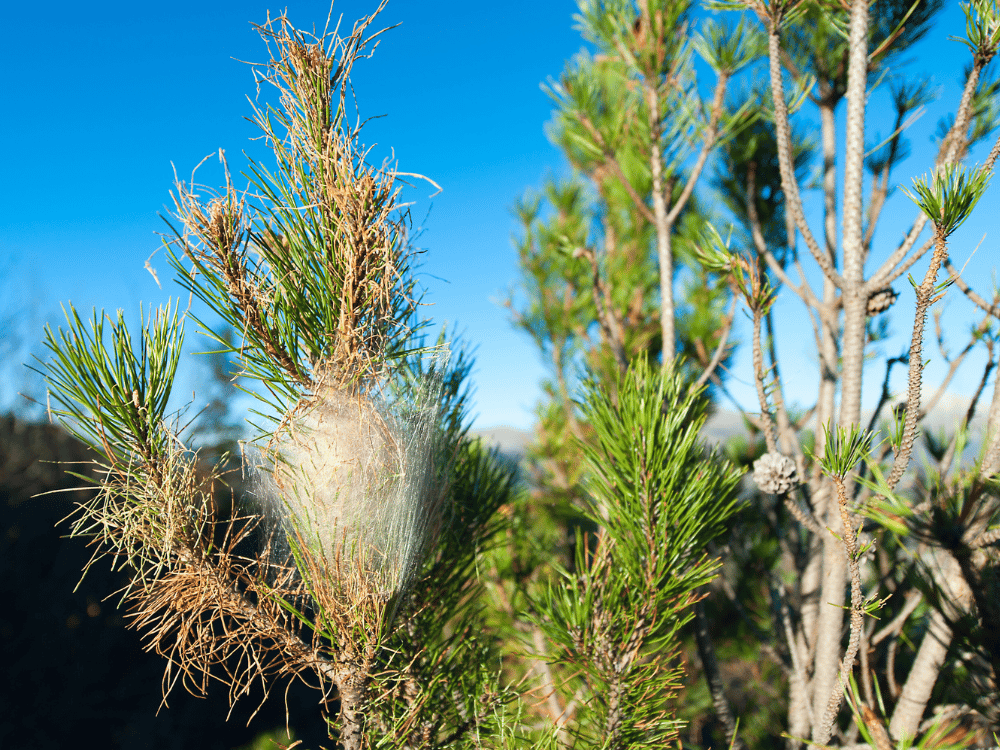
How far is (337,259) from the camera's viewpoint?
34 centimetres

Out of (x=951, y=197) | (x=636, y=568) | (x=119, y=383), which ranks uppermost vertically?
(x=951, y=197)

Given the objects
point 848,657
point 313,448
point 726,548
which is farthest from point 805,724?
point 313,448

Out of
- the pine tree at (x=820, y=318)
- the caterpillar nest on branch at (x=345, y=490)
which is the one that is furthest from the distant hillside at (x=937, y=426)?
the caterpillar nest on branch at (x=345, y=490)

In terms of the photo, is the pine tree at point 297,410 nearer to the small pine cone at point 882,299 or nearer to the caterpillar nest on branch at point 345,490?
the caterpillar nest on branch at point 345,490

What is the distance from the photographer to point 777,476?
0.42 meters

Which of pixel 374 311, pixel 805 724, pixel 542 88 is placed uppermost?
pixel 542 88

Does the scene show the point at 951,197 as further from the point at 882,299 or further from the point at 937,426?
the point at 937,426

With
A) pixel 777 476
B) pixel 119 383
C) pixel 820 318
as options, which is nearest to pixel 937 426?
pixel 820 318

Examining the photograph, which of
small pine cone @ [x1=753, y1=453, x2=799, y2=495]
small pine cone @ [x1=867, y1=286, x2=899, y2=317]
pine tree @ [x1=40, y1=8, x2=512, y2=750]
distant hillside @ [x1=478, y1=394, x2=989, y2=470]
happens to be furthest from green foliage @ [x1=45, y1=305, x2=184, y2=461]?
small pine cone @ [x1=867, y1=286, x2=899, y2=317]

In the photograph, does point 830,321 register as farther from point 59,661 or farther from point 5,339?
point 5,339

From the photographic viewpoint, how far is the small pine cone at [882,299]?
1.57 feet

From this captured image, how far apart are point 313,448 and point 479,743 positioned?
0.28m

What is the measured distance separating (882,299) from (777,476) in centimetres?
22

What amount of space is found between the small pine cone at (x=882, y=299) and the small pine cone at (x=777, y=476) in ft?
0.65
